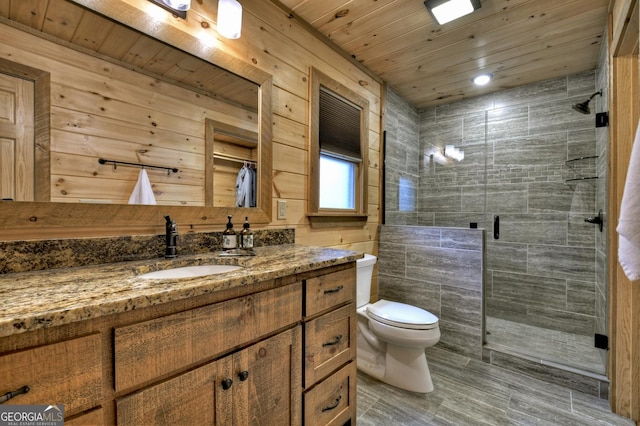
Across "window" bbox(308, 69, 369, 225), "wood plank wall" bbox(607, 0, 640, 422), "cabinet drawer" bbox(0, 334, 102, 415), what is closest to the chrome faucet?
"cabinet drawer" bbox(0, 334, 102, 415)

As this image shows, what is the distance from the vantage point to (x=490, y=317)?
2.79m

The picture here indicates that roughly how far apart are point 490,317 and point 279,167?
2.48 meters

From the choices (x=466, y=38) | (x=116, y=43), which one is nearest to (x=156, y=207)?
(x=116, y=43)

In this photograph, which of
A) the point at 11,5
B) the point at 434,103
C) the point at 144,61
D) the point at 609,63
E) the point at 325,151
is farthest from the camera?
the point at 434,103

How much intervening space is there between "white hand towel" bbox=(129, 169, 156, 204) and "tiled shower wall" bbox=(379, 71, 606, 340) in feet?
6.55

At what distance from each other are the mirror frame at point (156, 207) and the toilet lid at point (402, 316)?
95 centimetres

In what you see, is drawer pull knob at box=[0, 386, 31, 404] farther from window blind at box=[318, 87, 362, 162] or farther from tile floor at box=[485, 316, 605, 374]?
tile floor at box=[485, 316, 605, 374]

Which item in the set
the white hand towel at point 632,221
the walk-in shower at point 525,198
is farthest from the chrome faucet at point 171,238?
the walk-in shower at point 525,198

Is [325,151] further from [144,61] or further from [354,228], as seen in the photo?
[144,61]

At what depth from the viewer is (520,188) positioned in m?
2.78

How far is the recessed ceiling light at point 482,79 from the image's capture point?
2.61m

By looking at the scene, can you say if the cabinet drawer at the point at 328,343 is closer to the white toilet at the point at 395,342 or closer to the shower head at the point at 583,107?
the white toilet at the point at 395,342

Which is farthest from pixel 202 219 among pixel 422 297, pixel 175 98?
pixel 422 297

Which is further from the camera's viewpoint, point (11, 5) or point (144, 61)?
point (144, 61)
